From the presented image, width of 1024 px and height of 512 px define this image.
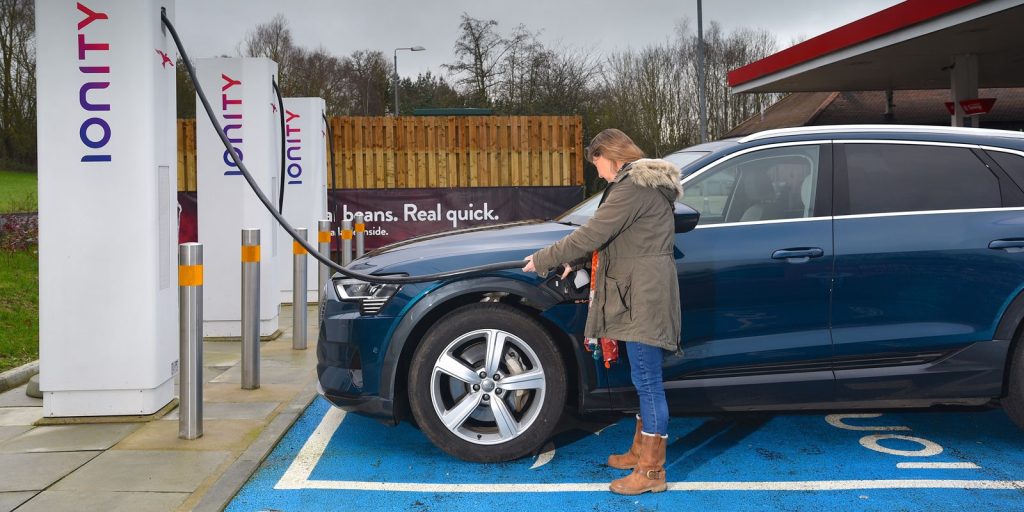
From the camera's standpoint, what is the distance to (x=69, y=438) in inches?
214

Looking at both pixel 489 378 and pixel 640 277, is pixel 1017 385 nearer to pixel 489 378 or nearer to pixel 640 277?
pixel 640 277

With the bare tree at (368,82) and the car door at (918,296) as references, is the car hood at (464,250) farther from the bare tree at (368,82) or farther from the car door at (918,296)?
the bare tree at (368,82)

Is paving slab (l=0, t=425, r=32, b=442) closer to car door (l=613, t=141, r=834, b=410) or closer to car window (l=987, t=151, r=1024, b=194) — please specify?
car door (l=613, t=141, r=834, b=410)

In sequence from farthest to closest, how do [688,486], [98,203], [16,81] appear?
[16,81], [98,203], [688,486]

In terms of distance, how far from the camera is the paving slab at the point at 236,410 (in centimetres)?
596

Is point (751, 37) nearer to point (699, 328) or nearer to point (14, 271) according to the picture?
point (14, 271)

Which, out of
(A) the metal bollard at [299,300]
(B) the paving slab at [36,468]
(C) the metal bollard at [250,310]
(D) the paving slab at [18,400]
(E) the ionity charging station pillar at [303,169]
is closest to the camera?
(B) the paving slab at [36,468]

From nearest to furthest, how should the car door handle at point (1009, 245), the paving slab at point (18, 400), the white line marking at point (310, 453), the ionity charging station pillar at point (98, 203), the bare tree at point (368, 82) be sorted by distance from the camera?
the white line marking at point (310, 453) < the car door handle at point (1009, 245) < the ionity charging station pillar at point (98, 203) < the paving slab at point (18, 400) < the bare tree at point (368, 82)

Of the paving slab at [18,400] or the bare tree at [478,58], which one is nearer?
the paving slab at [18,400]

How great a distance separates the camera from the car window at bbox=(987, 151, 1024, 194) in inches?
203

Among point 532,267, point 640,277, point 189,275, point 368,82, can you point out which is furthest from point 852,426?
point 368,82

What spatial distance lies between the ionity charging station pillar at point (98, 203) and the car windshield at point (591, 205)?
8.32ft

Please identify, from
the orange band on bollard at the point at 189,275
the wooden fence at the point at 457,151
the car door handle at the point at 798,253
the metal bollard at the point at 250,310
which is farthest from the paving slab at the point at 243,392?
the wooden fence at the point at 457,151

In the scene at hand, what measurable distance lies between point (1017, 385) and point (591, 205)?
2508 mm
